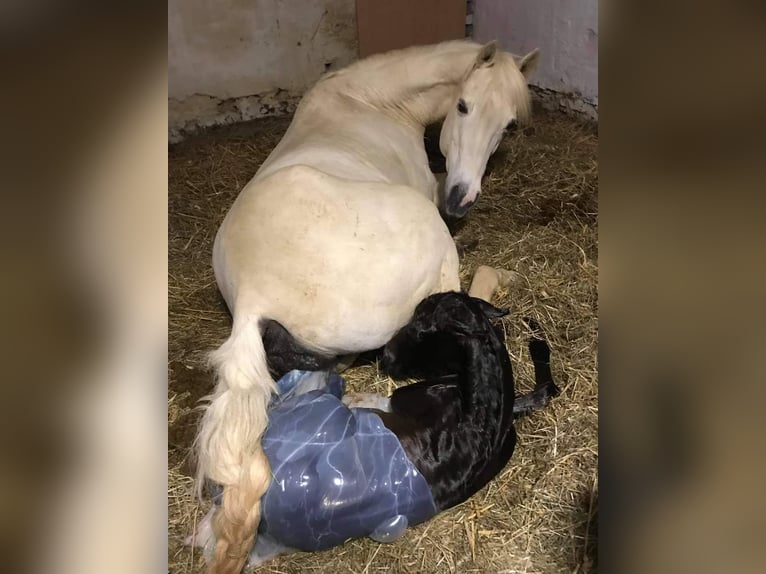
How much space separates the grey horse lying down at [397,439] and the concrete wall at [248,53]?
274cm

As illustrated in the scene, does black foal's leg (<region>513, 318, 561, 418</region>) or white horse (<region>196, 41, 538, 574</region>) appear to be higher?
white horse (<region>196, 41, 538, 574</region>)

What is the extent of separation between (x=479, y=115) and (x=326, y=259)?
128cm

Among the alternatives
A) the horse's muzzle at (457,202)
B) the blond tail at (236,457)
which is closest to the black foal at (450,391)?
the blond tail at (236,457)

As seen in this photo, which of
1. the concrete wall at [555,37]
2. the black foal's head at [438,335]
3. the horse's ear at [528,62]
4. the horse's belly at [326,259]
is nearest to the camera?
the horse's belly at [326,259]

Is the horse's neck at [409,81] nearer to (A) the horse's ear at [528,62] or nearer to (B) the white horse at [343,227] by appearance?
(B) the white horse at [343,227]

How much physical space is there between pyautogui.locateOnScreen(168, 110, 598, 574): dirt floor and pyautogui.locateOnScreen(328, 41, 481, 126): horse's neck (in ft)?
2.29

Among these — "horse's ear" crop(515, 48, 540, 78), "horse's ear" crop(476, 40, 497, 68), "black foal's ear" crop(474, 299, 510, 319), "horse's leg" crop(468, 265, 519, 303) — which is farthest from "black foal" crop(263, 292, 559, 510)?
"horse's ear" crop(515, 48, 540, 78)

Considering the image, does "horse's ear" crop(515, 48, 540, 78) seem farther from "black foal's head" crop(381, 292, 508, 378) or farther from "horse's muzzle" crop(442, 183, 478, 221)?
"black foal's head" crop(381, 292, 508, 378)

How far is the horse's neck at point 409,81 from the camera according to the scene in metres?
3.06

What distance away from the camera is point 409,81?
10.2ft

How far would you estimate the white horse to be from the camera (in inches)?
66.7
